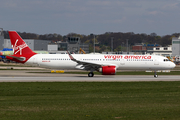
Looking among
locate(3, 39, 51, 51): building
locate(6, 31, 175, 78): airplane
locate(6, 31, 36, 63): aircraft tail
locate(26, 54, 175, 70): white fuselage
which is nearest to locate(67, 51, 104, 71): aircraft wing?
locate(6, 31, 175, 78): airplane

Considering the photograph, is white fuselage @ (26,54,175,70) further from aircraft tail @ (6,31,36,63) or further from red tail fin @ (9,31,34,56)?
red tail fin @ (9,31,34,56)

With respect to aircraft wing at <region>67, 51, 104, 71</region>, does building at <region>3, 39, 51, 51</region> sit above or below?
above

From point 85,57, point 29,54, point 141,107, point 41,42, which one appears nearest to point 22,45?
point 29,54

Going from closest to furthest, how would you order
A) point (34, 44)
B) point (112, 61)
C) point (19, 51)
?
point (112, 61)
point (19, 51)
point (34, 44)

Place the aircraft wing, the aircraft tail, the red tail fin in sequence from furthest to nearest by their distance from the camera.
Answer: the red tail fin < the aircraft tail < the aircraft wing

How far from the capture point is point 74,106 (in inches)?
692

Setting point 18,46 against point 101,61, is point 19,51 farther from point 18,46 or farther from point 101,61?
point 101,61

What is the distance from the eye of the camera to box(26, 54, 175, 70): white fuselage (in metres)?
44.4

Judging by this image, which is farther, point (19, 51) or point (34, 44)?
point (34, 44)

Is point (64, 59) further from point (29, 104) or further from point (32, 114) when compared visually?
point (32, 114)

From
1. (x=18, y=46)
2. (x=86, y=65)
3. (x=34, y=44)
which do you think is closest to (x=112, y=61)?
(x=86, y=65)

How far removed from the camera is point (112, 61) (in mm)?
44406

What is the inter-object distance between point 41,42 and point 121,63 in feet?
451

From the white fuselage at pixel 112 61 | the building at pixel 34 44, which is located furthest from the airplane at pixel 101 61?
the building at pixel 34 44
